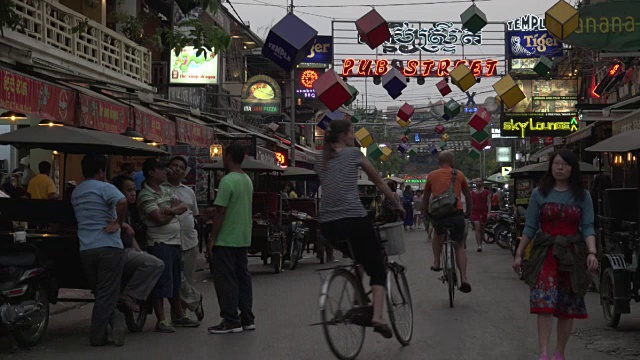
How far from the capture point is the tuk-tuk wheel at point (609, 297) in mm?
10273

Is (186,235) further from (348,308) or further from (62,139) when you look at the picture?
(348,308)

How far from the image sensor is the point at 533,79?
36000 mm

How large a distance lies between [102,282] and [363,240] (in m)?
2.71

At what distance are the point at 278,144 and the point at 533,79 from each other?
33.0 feet

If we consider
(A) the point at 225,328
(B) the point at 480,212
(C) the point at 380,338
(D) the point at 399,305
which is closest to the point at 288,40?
(B) the point at 480,212

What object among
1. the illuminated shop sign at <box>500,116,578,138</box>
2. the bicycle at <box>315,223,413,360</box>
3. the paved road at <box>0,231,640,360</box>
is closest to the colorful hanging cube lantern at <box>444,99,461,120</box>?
the illuminated shop sign at <box>500,116,578,138</box>

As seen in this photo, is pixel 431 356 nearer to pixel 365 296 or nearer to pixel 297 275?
pixel 365 296

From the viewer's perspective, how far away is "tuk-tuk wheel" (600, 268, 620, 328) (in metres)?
10.3

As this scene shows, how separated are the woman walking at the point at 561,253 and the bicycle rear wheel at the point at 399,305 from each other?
1.29m

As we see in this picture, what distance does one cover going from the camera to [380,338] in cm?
947

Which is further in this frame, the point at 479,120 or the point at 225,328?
the point at 479,120

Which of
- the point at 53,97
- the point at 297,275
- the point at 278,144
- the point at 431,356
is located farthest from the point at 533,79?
the point at 431,356

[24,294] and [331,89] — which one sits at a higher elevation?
[331,89]

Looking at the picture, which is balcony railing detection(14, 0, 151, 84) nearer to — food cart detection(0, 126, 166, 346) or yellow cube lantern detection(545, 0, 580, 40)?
food cart detection(0, 126, 166, 346)
